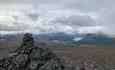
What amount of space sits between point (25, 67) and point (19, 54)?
3907 millimetres

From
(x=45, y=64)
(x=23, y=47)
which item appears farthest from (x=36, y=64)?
(x=23, y=47)

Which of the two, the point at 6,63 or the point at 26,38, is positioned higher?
the point at 26,38

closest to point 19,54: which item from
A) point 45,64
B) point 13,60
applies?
point 13,60

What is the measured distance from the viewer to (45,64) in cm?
7019

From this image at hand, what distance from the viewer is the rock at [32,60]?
70000 millimetres

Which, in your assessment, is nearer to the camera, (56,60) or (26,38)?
(56,60)

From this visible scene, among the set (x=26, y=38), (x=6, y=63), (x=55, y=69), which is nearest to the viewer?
(x=55, y=69)

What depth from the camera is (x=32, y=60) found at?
2849 inches

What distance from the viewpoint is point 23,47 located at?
3012 inches

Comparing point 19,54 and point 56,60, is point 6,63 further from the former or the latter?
point 56,60

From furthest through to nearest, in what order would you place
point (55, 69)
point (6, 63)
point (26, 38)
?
point (26, 38) < point (6, 63) < point (55, 69)

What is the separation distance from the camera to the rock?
230ft

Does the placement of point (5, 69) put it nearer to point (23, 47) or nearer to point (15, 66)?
point (15, 66)

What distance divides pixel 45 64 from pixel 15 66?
24.6 ft
